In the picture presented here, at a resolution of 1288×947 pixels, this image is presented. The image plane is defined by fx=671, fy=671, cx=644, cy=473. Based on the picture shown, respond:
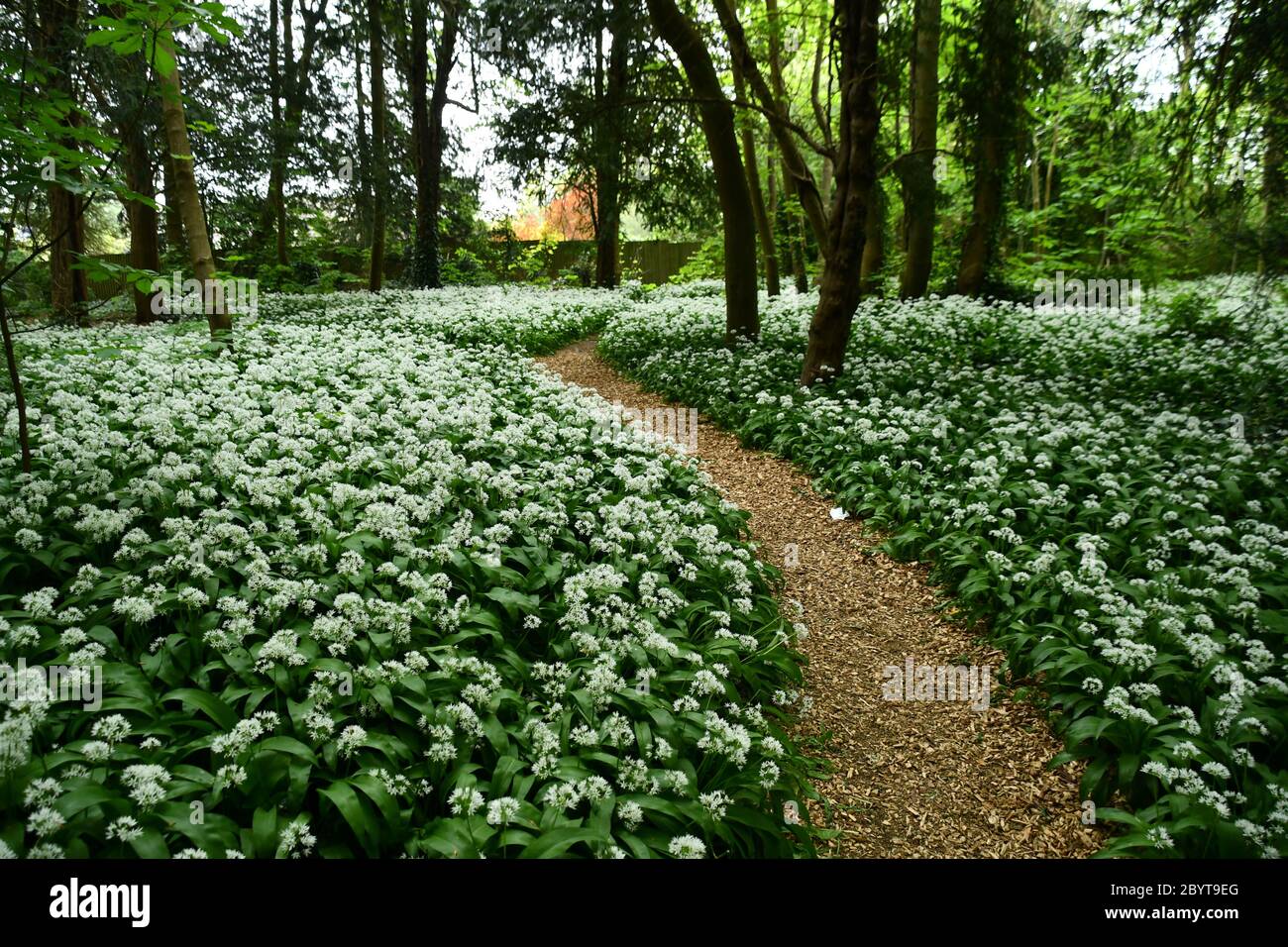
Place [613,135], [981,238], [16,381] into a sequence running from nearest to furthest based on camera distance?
[16,381], [613,135], [981,238]

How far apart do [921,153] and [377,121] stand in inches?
500

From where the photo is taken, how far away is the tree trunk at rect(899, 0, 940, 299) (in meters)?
10.6

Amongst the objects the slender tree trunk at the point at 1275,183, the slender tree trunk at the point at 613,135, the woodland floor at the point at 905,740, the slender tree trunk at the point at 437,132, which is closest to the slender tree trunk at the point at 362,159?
the slender tree trunk at the point at 437,132

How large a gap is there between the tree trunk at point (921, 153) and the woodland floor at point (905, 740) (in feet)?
22.2

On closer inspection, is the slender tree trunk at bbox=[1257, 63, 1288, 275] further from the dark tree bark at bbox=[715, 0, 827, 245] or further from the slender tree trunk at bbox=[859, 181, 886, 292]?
the slender tree trunk at bbox=[859, 181, 886, 292]

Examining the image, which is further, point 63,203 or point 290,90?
point 290,90

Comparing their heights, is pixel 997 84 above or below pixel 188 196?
above

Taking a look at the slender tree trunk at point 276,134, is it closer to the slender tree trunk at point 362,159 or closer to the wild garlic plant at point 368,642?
the slender tree trunk at point 362,159

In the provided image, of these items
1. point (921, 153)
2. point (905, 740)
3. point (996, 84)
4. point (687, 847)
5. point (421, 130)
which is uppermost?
point (421, 130)

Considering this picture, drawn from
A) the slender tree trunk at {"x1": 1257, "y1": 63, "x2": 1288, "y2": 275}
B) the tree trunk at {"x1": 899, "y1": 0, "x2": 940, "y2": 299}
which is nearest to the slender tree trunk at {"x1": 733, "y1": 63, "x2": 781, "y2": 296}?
the tree trunk at {"x1": 899, "y1": 0, "x2": 940, "y2": 299}

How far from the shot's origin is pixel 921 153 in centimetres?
1029

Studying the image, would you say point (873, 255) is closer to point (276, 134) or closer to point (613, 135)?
point (613, 135)

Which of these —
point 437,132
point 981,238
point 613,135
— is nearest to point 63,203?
point 613,135
